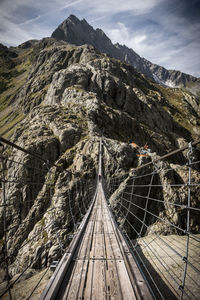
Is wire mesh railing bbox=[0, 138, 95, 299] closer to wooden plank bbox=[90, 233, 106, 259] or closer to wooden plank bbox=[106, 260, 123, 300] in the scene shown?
wooden plank bbox=[90, 233, 106, 259]

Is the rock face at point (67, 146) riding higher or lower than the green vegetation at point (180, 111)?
lower

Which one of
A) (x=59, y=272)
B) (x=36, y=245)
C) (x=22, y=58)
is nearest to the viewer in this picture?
(x=59, y=272)

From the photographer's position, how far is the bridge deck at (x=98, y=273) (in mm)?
1860

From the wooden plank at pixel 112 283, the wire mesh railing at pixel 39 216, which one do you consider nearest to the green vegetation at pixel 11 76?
the wire mesh railing at pixel 39 216

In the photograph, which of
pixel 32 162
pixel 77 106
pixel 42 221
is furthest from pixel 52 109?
pixel 42 221

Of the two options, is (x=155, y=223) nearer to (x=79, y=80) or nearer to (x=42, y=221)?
(x=42, y=221)

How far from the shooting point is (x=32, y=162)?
46.3 feet

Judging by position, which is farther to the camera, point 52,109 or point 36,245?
point 52,109

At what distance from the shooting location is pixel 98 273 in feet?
7.25

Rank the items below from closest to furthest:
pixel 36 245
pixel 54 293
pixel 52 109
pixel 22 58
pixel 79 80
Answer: pixel 54 293, pixel 36 245, pixel 52 109, pixel 79 80, pixel 22 58

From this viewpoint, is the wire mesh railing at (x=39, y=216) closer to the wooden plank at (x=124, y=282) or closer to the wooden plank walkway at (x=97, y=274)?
the wooden plank walkway at (x=97, y=274)

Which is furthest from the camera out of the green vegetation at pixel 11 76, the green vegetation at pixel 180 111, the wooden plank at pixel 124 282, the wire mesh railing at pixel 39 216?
the green vegetation at pixel 11 76

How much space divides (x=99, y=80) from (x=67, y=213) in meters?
27.6

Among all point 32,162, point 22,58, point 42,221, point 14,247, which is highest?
point 22,58
